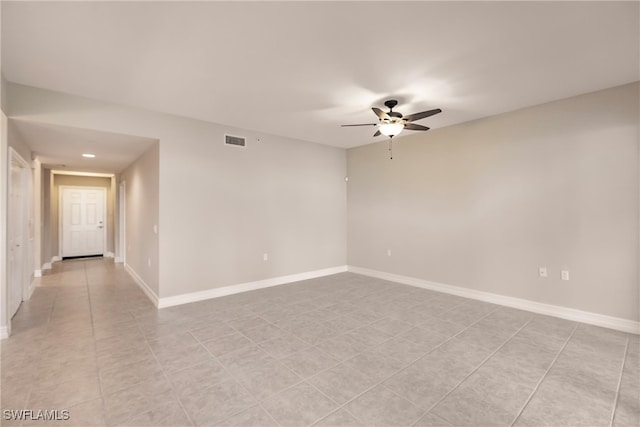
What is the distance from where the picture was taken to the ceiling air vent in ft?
15.4

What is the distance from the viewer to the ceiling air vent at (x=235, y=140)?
185 inches

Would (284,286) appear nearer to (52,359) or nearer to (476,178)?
(52,359)

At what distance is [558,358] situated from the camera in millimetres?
2645

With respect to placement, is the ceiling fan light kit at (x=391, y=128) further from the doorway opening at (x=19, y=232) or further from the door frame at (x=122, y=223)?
the door frame at (x=122, y=223)

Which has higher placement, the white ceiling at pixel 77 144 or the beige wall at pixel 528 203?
the white ceiling at pixel 77 144

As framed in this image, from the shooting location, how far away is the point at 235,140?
4781 millimetres

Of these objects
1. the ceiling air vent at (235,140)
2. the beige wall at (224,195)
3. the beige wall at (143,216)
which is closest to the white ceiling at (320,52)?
the beige wall at (224,195)

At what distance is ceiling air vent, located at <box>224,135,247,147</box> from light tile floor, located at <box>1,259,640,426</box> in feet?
8.48

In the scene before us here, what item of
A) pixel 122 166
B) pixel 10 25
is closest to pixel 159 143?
pixel 10 25

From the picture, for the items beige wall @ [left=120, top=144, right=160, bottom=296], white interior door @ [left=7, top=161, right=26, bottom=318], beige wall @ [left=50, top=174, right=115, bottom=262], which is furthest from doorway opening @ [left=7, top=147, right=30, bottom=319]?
beige wall @ [left=50, top=174, right=115, bottom=262]

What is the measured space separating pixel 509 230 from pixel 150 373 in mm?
4615

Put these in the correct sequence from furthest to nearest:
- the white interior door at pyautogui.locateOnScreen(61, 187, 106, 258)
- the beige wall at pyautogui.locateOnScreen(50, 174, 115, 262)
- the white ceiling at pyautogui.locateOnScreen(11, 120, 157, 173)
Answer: the white interior door at pyautogui.locateOnScreen(61, 187, 106, 258)
the beige wall at pyautogui.locateOnScreen(50, 174, 115, 262)
the white ceiling at pyautogui.locateOnScreen(11, 120, 157, 173)

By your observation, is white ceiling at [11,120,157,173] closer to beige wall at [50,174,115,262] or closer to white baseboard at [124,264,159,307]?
white baseboard at [124,264,159,307]

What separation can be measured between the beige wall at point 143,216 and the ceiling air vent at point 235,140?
40.5 inches
